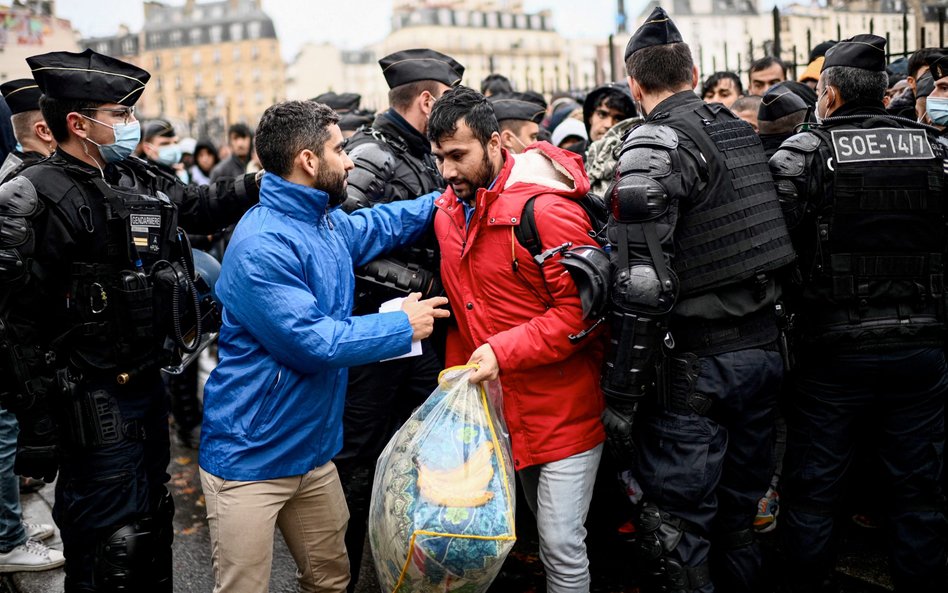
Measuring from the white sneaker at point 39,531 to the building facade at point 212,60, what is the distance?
76.4 meters

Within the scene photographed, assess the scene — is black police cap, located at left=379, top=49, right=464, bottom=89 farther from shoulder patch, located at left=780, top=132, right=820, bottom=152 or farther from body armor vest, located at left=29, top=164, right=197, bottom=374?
shoulder patch, located at left=780, top=132, right=820, bottom=152

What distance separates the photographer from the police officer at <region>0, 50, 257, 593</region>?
323 cm

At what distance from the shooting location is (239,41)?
78312 millimetres

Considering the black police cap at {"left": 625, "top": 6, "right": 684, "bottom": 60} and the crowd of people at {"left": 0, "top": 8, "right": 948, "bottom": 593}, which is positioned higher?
the black police cap at {"left": 625, "top": 6, "right": 684, "bottom": 60}

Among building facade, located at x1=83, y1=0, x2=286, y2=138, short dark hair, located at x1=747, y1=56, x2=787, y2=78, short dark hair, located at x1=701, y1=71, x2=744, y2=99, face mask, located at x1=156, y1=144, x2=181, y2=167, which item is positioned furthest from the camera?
building facade, located at x1=83, y1=0, x2=286, y2=138

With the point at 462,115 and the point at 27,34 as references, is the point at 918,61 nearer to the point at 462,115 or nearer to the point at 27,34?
the point at 462,115

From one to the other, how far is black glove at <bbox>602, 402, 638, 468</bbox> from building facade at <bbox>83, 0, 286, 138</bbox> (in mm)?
78979

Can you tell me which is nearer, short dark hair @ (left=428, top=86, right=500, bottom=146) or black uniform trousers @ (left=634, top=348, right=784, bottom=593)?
black uniform trousers @ (left=634, top=348, right=784, bottom=593)

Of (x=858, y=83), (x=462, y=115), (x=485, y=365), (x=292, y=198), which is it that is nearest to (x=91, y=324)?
(x=292, y=198)

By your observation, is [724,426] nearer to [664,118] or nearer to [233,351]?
[664,118]

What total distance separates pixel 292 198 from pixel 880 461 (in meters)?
2.81

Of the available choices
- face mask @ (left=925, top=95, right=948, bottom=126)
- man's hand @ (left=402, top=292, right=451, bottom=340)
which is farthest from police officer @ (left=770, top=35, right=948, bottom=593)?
man's hand @ (left=402, top=292, right=451, bottom=340)

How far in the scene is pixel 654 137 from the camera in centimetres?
310

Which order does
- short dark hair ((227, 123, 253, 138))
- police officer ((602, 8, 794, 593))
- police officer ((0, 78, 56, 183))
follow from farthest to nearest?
short dark hair ((227, 123, 253, 138)), police officer ((0, 78, 56, 183)), police officer ((602, 8, 794, 593))
